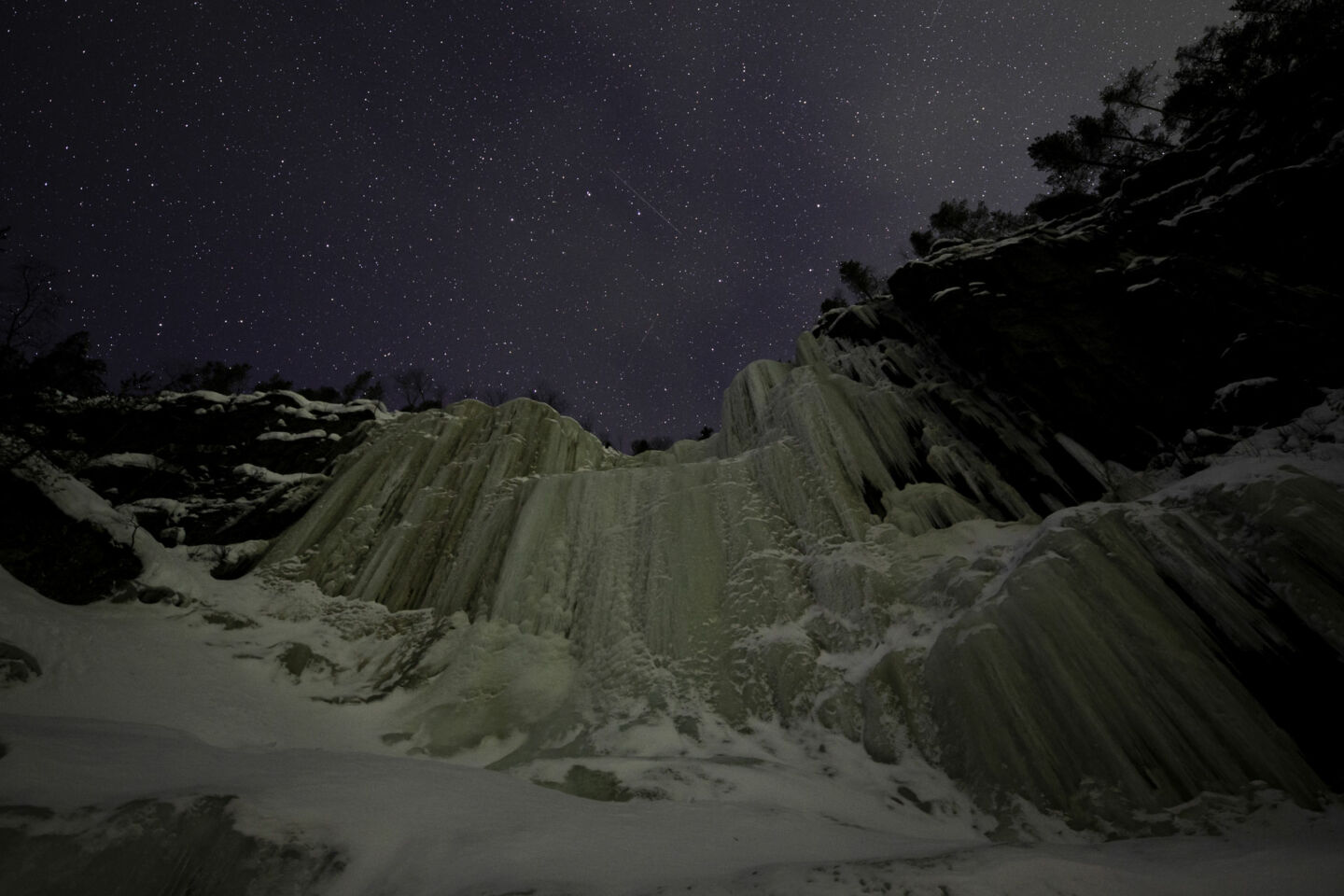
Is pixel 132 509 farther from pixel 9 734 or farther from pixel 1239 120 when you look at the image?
pixel 1239 120

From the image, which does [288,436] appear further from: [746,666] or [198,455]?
[746,666]

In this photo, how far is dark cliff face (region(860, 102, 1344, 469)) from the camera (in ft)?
33.6

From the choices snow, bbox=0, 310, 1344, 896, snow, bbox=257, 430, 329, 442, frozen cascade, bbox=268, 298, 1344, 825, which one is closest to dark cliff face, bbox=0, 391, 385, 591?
snow, bbox=257, 430, 329, 442

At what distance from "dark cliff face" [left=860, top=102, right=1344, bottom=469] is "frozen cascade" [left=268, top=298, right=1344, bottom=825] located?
131 centimetres

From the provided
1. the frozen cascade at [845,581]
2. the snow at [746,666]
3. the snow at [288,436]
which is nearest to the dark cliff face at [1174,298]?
the snow at [746,666]

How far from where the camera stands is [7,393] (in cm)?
1271

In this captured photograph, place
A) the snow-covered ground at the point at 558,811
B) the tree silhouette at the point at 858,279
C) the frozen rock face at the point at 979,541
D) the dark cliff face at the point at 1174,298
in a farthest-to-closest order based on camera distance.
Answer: the tree silhouette at the point at 858,279, the dark cliff face at the point at 1174,298, the frozen rock face at the point at 979,541, the snow-covered ground at the point at 558,811

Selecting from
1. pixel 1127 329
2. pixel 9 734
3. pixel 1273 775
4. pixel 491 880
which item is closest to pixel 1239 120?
pixel 1127 329

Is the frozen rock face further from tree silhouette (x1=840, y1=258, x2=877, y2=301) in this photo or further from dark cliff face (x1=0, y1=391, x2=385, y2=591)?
tree silhouette (x1=840, y1=258, x2=877, y2=301)

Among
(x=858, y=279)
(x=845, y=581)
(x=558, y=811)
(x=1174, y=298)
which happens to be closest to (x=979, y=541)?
(x=845, y=581)

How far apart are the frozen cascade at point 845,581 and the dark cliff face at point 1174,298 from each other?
131cm

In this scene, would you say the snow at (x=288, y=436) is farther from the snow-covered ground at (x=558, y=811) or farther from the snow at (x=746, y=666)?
the snow-covered ground at (x=558, y=811)

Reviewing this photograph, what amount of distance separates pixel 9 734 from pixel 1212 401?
707 inches

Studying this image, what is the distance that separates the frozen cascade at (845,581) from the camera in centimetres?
648
